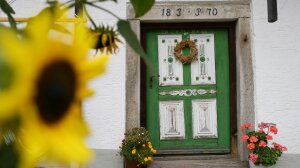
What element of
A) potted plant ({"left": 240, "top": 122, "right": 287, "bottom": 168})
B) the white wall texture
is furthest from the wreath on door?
potted plant ({"left": 240, "top": 122, "right": 287, "bottom": 168})

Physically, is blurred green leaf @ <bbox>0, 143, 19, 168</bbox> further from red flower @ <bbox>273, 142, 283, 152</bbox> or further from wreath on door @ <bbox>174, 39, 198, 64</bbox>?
wreath on door @ <bbox>174, 39, 198, 64</bbox>

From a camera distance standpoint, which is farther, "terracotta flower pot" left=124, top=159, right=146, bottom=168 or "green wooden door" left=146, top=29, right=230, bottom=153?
"green wooden door" left=146, top=29, right=230, bottom=153

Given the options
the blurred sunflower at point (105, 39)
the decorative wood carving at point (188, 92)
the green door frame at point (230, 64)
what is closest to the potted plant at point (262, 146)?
the green door frame at point (230, 64)

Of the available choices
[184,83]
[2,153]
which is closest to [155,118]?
[184,83]

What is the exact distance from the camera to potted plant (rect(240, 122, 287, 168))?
4.88 meters

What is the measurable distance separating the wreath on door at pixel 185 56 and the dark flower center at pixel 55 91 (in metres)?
5.28

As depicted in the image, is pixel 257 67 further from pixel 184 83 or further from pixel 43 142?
pixel 43 142

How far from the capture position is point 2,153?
0.84 feet

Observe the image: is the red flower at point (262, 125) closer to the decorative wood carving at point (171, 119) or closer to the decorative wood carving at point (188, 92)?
the decorative wood carving at point (188, 92)

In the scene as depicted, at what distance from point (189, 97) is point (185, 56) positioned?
48cm

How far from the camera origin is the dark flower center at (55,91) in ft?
0.67

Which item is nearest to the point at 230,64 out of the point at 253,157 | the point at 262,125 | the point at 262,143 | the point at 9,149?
the point at 262,125

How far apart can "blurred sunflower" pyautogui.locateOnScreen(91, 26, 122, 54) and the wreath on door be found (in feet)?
16.3

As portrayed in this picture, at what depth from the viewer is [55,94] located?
0.68 feet
